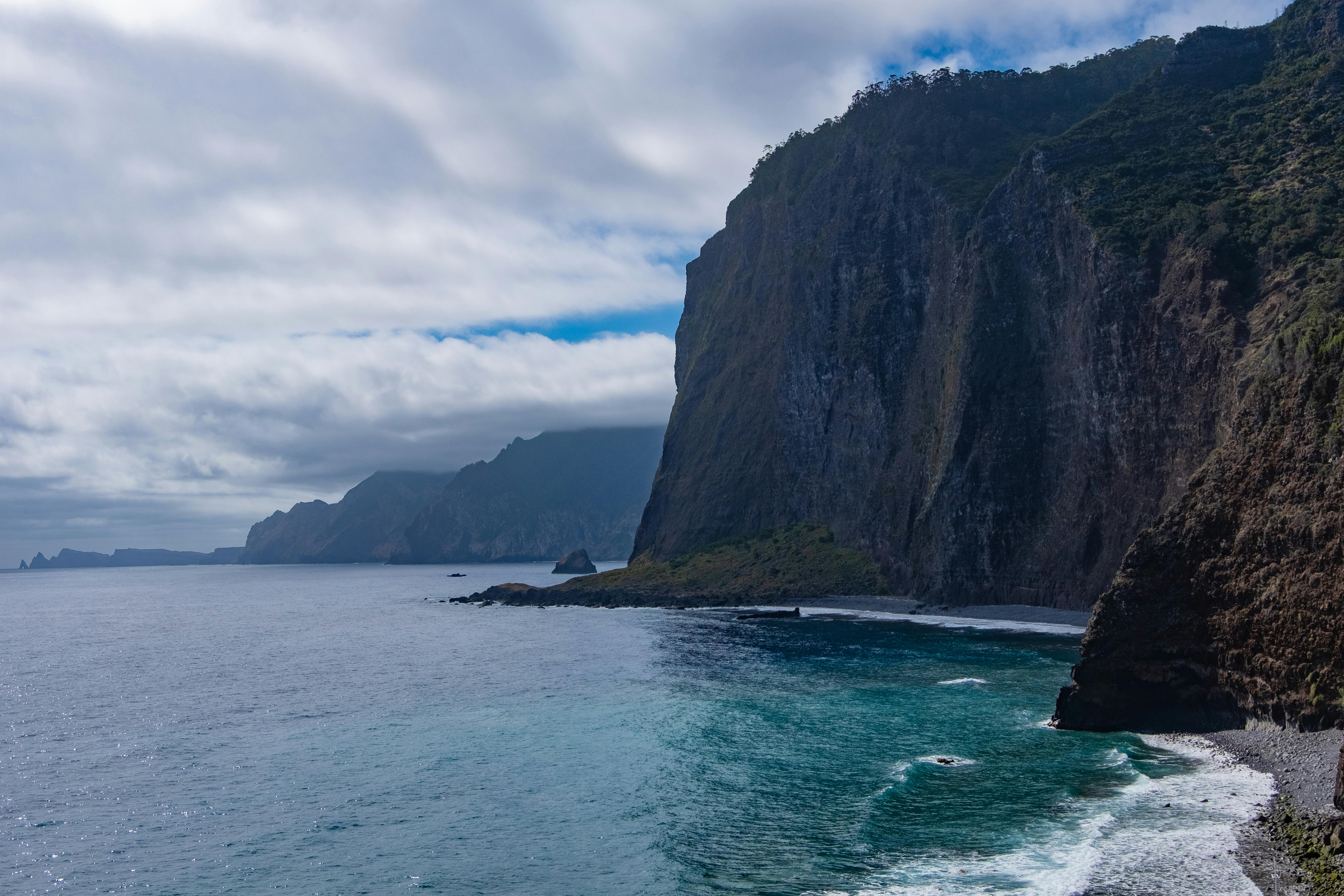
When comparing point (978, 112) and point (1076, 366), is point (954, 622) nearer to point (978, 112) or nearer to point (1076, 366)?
point (1076, 366)

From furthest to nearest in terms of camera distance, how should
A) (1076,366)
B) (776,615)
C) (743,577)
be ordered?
(743,577) → (776,615) → (1076,366)

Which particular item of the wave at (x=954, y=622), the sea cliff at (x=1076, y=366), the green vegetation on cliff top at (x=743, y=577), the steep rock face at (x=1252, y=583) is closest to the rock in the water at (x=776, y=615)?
the wave at (x=954, y=622)

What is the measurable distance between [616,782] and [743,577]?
312 ft

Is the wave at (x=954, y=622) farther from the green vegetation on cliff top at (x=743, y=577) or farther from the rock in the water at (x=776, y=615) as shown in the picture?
the green vegetation on cliff top at (x=743, y=577)

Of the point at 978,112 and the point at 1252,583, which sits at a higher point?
the point at 978,112

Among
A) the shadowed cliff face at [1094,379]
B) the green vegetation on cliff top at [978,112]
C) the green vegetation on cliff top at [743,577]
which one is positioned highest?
the green vegetation on cliff top at [978,112]

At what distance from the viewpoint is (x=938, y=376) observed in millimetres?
112812

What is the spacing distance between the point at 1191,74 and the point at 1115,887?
330 ft

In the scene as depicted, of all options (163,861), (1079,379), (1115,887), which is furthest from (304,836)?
(1079,379)

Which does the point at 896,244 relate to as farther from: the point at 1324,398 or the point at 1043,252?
the point at 1324,398

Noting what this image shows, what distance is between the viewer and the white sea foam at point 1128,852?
24.4 meters

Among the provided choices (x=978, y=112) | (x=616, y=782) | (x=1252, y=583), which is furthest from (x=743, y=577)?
(x=1252, y=583)

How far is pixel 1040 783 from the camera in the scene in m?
33.8

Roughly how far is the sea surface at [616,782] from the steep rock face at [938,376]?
1959 cm
